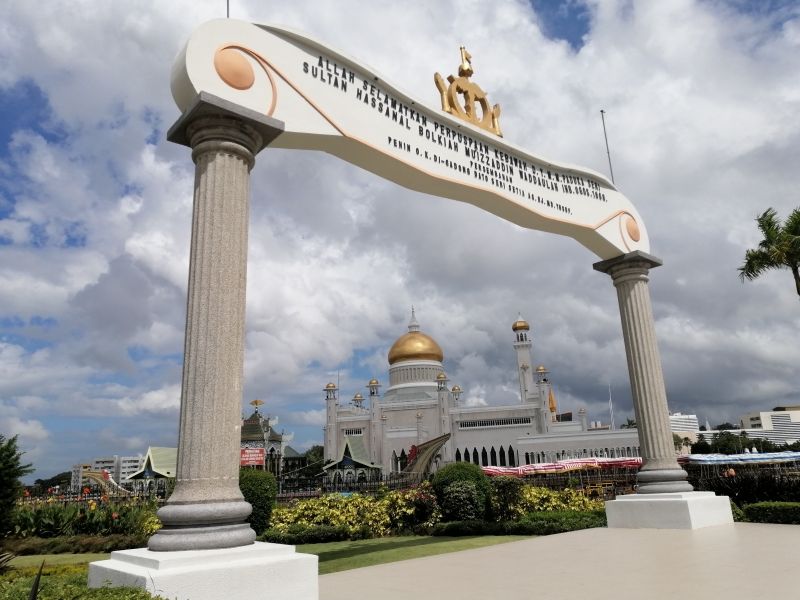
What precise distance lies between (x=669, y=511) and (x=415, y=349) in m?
58.0

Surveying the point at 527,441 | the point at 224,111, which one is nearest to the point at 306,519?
the point at 224,111

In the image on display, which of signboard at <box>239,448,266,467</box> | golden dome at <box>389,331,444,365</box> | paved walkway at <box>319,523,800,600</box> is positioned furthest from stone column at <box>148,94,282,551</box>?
golden dome at <box>389,331,444,365</box>

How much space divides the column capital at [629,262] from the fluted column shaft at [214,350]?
8173mm

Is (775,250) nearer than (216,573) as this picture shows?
No

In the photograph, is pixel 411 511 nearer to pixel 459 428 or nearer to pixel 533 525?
pixel 533 525

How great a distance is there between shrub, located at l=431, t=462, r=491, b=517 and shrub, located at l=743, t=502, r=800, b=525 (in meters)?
5.49

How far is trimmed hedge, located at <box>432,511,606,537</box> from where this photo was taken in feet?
38.8

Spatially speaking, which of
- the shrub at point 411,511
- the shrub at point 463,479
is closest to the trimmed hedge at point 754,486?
the shrub at point 463,479

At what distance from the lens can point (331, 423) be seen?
6178 cm

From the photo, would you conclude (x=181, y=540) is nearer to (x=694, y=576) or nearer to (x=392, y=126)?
(x=694, y=576)

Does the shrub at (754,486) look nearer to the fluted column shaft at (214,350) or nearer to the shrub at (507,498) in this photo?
the shrub at (507,498)

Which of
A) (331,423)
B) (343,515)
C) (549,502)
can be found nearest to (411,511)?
(343,515)

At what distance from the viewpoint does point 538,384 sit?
57.5 meters

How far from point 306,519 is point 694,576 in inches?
408
